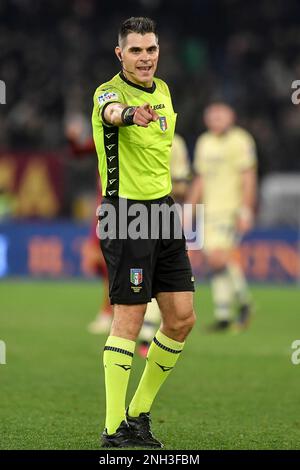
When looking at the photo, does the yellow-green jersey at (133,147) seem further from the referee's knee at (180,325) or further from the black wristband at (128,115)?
the referee's knee at (180,325)

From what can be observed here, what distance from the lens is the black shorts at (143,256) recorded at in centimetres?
559

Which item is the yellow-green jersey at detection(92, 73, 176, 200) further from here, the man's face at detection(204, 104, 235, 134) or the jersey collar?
the man's face at detection(204, 104, 235, 134)

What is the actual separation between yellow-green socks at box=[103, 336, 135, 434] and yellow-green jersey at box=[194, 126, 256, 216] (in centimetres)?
653

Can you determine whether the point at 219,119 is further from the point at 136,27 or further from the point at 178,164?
the point at 136,27

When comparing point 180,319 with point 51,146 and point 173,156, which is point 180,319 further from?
point 51,146

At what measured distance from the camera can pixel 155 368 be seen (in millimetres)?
5836

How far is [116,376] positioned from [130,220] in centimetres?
80

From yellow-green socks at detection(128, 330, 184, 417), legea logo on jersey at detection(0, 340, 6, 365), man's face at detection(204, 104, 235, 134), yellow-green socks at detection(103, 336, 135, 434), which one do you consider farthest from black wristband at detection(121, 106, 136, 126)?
man's face at detection(204, 104, 235, 134)

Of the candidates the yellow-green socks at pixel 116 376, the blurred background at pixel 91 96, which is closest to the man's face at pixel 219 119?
the blurred background at pixel 91 96

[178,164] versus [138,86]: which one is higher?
[138,86]

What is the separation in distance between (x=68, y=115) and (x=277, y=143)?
3.99 meters

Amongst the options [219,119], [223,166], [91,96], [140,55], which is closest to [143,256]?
[140,55]

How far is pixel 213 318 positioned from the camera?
1247cm
